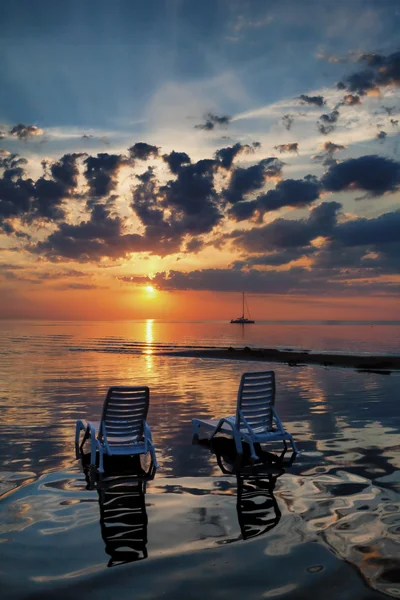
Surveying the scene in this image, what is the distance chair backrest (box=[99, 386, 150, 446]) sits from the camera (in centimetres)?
1025

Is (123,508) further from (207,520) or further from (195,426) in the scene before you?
(195,426)

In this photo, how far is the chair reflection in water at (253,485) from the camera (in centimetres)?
688

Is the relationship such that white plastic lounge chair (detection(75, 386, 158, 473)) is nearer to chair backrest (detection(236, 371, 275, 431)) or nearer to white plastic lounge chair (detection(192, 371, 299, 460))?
white plastic lounge chair (detection(192, 371, 299, 460))

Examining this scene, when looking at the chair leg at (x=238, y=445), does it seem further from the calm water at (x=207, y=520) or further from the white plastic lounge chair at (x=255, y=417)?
the calm water at (x=207, y=520)

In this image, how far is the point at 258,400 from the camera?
11.6 meters

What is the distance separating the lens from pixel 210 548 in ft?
20.0

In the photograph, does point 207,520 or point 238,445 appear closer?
point 207,520

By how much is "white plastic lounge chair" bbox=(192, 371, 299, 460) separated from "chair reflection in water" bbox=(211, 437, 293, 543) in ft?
1.33

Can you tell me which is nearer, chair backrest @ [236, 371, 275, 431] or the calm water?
the calm water

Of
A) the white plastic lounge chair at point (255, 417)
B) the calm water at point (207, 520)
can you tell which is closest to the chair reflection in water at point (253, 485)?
the calm water at point (207, 520)

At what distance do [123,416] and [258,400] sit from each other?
3009 mm

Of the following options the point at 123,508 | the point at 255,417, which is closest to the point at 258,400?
the point at 255,417

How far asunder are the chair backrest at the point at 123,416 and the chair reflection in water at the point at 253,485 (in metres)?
1.75

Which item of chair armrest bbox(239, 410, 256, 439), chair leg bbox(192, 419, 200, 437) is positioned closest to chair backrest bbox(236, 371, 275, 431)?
chair armrest bbox(239, 410, 256, 439)
